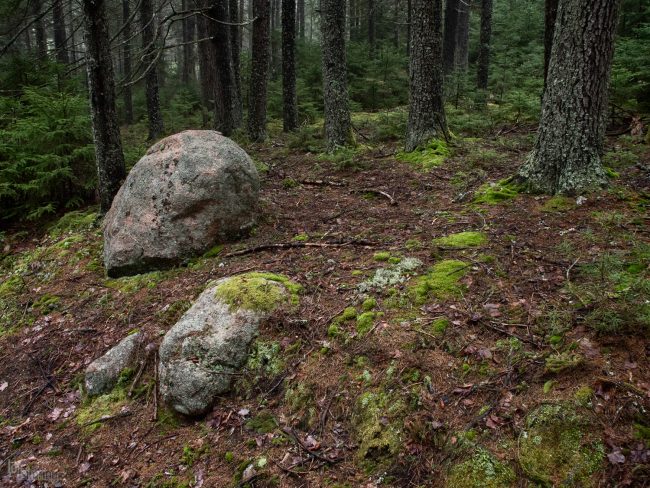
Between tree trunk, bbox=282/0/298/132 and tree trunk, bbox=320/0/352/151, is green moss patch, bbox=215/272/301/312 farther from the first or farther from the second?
tree trunk, bbox=282/0/298/132

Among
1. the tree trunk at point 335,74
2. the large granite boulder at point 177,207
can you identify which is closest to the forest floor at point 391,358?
the large granite boulder at point 177,207

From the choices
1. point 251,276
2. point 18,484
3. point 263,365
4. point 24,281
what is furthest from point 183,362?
point 24,281

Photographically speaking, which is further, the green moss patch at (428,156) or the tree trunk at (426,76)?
the tree trunk at (426,76)

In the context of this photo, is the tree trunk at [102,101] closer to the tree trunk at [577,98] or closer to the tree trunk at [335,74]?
the tree trunk at [335,74]

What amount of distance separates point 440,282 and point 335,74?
720 centimetres

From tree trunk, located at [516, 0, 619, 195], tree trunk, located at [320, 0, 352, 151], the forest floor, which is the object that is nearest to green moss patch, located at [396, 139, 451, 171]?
tree trunk, located at [320, 0, 352, 151]

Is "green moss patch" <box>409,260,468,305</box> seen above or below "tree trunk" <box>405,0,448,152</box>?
below

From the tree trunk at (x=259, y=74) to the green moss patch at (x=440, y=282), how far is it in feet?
32.6

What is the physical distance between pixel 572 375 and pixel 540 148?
385cm

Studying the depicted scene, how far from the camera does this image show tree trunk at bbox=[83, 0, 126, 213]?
7.41 m

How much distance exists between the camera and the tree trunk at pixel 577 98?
5449mm

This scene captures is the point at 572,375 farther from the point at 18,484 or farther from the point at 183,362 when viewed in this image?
the point at 18,484

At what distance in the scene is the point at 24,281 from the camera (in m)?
6.96

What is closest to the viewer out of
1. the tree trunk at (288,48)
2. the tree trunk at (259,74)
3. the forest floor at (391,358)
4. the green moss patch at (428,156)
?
the forest floor at (391,358)
